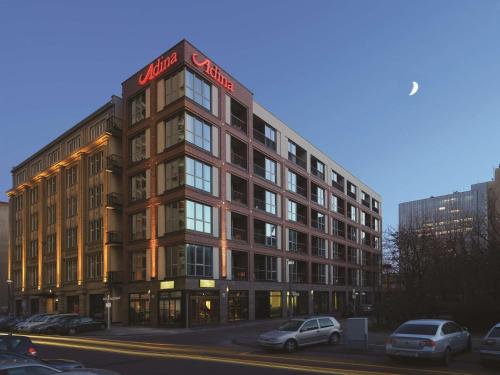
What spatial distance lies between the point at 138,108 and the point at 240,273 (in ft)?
61.2

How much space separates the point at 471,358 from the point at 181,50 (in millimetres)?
34672

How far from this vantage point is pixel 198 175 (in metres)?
45.8

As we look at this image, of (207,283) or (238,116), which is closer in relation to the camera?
(207,283)

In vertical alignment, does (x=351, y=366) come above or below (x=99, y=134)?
below

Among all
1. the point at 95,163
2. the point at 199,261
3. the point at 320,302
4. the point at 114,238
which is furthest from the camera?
the point at 320,302

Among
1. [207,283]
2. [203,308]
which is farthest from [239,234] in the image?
[203,308]

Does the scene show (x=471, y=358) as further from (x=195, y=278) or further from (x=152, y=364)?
(x=195, y=278)

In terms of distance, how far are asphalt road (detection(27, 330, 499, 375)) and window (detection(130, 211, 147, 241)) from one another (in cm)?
2413

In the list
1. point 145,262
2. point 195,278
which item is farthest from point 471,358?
point 145,262

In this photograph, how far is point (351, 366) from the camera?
1786 cm

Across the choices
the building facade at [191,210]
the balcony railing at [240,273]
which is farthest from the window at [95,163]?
the balcony railing at [240,273]

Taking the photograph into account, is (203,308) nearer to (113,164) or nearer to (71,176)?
(113,164)

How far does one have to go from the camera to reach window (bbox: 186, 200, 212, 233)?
44.2 meters

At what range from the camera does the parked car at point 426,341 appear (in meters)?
17.7
